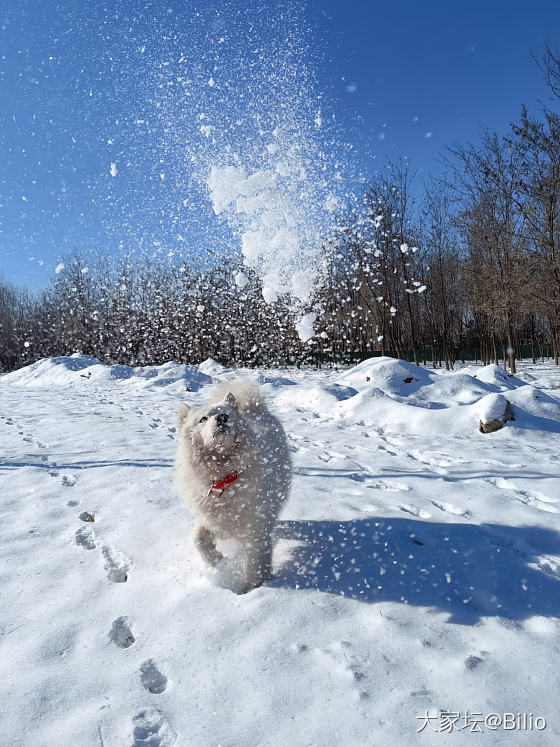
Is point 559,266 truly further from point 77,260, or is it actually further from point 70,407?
point 77,260

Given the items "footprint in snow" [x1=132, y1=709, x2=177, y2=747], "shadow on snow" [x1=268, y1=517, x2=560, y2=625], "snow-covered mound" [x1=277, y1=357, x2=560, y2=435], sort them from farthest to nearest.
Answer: "snow-covered mound" [x1=277, y1=357, x2=560, y2=435]
"shadow on snow" [x1=268, y1=517, x2=560, y2=625]
"footprint in snow" [x1=132, y1=709, x2=177, y2=747]

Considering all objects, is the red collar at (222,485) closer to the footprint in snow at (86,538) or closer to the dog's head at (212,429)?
the dog's head at (212,429)

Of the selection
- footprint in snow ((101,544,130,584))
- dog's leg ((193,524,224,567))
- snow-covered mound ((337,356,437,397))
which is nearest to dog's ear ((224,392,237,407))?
dog's leg ((193,524,224,567))

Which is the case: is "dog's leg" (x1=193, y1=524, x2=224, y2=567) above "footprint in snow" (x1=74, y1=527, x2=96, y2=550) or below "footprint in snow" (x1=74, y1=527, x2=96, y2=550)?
above

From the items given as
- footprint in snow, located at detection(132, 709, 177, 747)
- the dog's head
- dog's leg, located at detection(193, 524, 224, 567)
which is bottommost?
footprint in snow, located at detection(132, 709, 177, 747)

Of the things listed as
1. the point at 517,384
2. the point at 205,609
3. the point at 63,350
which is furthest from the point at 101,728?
the point at 63,350

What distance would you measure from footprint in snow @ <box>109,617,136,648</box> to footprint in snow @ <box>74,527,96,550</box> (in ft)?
3.49

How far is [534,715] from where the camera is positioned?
1.61 meters

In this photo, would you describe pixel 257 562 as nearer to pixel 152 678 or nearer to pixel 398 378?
pixel 152 678

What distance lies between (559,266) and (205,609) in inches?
563

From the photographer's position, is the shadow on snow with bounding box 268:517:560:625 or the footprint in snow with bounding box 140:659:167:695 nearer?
the footprint in snow with bounding box 140:659:167:695

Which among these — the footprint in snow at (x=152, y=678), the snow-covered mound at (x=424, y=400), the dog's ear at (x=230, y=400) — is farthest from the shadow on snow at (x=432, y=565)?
the snow-covered mound at (x=424, y=400)

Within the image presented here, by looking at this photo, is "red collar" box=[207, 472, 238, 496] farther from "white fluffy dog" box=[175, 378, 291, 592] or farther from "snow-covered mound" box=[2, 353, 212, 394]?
"snow-covered mound" box=[2, 353, 212, 394]

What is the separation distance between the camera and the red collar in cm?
277
